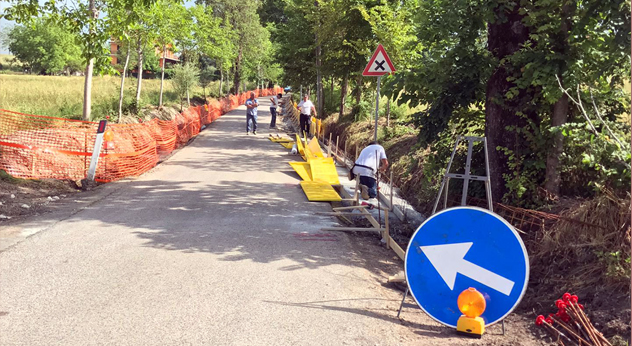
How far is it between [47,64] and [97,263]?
81081 mm

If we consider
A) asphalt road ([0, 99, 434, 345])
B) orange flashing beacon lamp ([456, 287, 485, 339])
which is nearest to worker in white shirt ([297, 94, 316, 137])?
asphalt road ([0, 99, 434, 345])

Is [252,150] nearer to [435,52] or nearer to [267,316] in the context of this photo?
[435,52]

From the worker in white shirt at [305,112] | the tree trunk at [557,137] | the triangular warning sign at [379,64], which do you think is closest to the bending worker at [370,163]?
the triangular warning sign at [379,64]

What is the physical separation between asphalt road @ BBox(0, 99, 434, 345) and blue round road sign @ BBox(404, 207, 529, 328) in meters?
0.43

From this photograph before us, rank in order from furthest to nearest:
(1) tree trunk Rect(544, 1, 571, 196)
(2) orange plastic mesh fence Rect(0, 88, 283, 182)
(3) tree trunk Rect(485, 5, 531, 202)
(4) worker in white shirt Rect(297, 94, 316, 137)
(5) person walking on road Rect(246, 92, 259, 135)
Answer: (5) person walking on road Rect(246, 92, 259, 135), (4) worker in white shirt Rect(297, 94, 316, 137), (2) orange plastic mesh fence Rect(0, 88, 283, 182), (3) tree trunk Rect(485, 5, 531, 202), (1) tree trunk Rect(544, 1, 571, 196)

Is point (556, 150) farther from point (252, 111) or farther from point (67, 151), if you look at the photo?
point (252, 111)

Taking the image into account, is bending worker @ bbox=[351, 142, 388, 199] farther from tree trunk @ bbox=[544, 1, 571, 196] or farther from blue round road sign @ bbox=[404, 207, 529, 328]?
blue round road sign @ bbox=[404, 207, 529, 328]

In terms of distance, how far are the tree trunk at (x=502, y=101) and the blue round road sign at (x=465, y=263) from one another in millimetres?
3547

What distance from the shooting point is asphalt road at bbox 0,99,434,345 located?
4426 millimetres

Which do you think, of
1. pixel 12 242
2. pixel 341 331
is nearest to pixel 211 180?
pixel 12 242

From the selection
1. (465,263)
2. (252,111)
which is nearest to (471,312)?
(465,263)

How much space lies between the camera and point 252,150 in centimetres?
1998

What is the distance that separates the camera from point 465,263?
428 cm

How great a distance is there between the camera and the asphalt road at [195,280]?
4.43m
